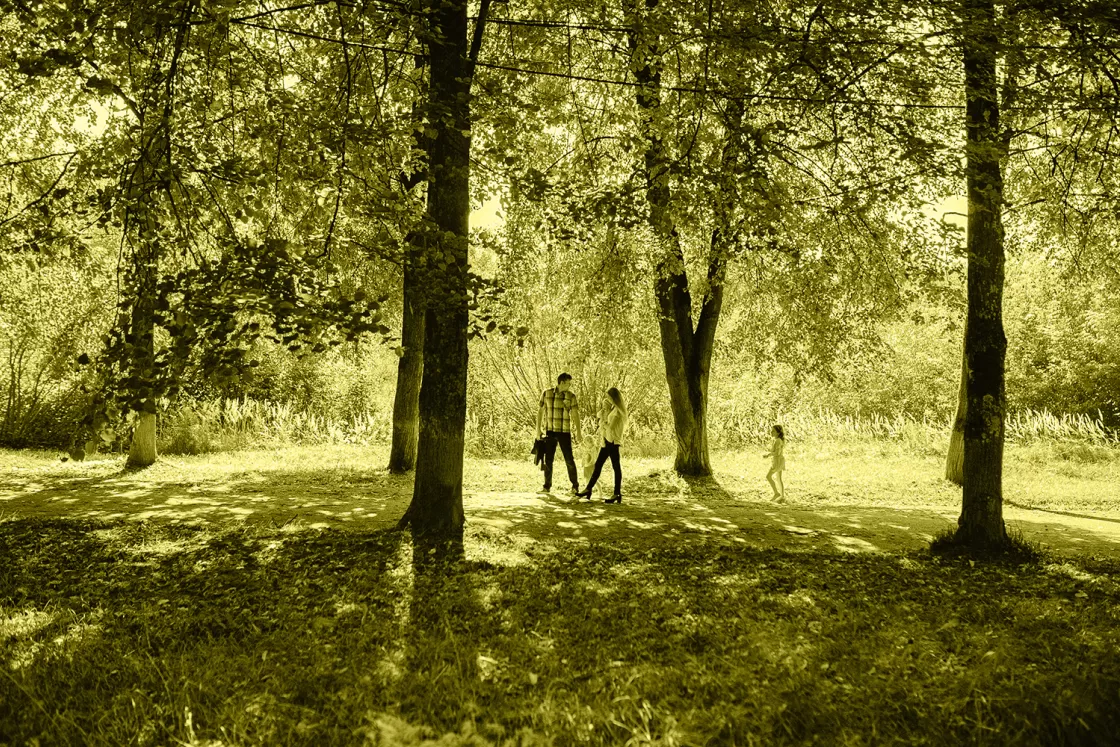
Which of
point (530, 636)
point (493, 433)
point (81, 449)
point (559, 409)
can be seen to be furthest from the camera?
point (493, 433)

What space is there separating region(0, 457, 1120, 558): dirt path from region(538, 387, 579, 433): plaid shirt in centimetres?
112

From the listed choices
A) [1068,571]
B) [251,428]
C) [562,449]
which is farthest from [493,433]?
[1068,571]

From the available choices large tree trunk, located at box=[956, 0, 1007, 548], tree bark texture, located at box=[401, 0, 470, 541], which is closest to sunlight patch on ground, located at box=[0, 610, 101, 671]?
tree bark texture, located at box=[401, 0, 470, 541]

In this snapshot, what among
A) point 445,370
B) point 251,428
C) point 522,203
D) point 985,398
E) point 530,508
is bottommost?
point 530,508

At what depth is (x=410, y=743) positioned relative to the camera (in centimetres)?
340

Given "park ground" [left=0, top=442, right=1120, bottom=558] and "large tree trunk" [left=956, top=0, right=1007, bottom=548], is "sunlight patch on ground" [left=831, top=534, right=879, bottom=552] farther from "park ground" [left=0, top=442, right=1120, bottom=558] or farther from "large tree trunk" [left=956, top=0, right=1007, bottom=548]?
"large tree trunk" [left=956, top=0, right=1007, bottom=548]

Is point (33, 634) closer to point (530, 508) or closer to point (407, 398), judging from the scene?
point (530, 508)

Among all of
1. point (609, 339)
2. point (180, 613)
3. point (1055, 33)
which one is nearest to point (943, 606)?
point (1055, 33)

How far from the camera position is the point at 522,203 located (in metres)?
11.1

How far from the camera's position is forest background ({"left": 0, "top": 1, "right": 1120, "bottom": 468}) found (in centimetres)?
566

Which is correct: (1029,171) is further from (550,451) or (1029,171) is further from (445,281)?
(445,281)

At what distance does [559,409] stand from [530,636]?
20.9 ft

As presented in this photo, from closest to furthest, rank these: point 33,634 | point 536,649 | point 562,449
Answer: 1. point 536,649
2. point 33,634
3. point 562,449

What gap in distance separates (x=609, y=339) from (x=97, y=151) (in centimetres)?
929
